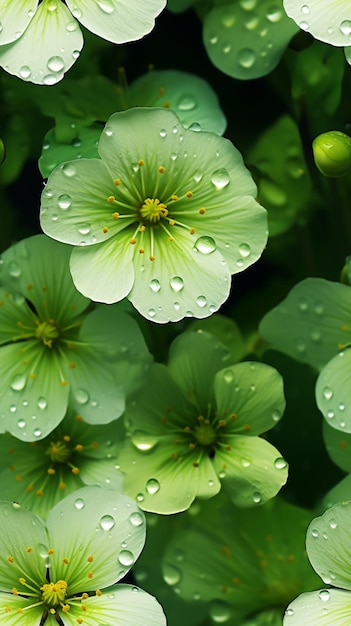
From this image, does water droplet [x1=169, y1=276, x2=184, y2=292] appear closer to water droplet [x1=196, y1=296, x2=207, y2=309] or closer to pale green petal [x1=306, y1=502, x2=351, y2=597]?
water droplet [x1=196, y1=296, x2=207, y2=309]

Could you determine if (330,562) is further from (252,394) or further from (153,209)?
(153,209)

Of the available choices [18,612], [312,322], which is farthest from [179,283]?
[18,612]

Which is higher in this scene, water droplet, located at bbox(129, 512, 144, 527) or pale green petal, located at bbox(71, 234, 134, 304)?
pale green petal, located at bbox(71, 234, 134, 304)

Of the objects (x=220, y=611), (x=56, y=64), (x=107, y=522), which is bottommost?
(x=220, y=611)

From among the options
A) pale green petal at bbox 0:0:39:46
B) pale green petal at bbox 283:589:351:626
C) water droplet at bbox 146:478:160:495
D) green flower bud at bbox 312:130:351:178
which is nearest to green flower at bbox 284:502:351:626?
pale green petal at bbox 283:589:351:626

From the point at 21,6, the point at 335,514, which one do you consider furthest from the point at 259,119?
the point at 335,514

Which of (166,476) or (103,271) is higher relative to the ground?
(103,271)
